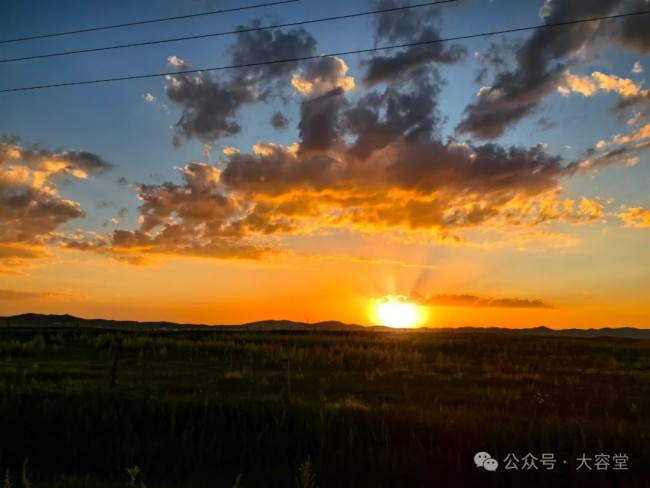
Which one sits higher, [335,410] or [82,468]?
[335,410]

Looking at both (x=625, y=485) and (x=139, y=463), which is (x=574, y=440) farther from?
(x=139, y=463)

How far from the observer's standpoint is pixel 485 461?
1012 cm

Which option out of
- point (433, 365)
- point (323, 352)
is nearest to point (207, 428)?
point (433, 365)

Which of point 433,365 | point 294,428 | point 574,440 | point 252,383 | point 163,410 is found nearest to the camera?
point 574,440

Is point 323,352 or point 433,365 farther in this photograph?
point 323,352

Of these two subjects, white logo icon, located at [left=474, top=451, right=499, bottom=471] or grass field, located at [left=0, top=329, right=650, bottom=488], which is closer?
grass field, located at [left=0, top=329, right=650, bottom=488]

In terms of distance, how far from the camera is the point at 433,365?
1388 inches

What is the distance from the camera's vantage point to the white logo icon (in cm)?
995

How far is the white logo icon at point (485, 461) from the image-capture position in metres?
9.95

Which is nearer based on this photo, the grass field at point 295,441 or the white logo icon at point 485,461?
the grass field at point 295,441

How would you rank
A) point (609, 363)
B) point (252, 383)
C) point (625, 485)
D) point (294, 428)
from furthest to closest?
point (609, 363), point (252, 383), point (294, 428), point (625, 485)

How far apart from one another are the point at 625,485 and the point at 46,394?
46.2ft

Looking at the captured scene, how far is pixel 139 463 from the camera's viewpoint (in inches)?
414

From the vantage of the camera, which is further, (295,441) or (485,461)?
(295,441)
